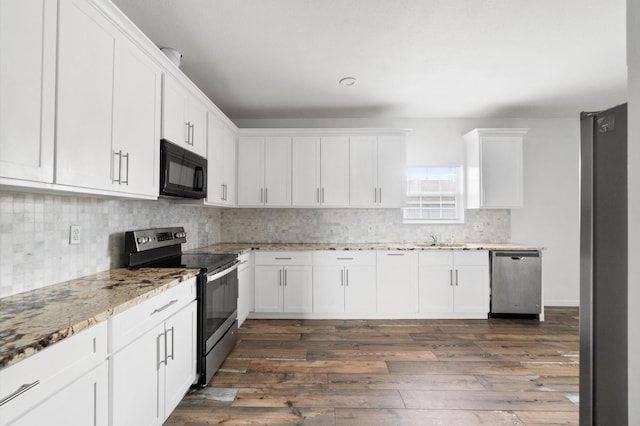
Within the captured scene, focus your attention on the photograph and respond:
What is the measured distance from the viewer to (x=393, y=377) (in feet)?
8.51

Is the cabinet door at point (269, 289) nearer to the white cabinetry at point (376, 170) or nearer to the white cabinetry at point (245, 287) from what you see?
the white cabinetry at point (245, 287)

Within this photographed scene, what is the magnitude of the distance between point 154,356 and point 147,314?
0.86ft

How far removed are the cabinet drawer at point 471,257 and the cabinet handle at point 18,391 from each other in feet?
13.0

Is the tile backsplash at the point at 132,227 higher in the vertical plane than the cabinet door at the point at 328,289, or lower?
higher

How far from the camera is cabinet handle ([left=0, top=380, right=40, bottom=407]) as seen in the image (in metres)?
0.89

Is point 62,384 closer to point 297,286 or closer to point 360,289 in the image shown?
point 297,286

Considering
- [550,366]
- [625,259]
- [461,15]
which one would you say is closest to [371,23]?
[461,15]

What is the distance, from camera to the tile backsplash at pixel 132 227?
1628 mm

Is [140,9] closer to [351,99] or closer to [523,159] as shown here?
[351,99]

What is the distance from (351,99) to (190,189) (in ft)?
7.30

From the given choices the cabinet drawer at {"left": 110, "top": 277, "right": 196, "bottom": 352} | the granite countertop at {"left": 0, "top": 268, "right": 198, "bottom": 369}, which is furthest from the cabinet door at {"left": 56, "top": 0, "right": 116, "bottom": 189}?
the cabinet drawer at {"left": 110, "top": 277, "right": 196, "bottom": 352}

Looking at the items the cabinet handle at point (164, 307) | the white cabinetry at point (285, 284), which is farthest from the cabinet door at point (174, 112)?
the white cabinetry at point (285, 284)

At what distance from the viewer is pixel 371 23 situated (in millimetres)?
2439

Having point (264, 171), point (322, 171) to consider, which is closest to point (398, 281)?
point (322, 171)
